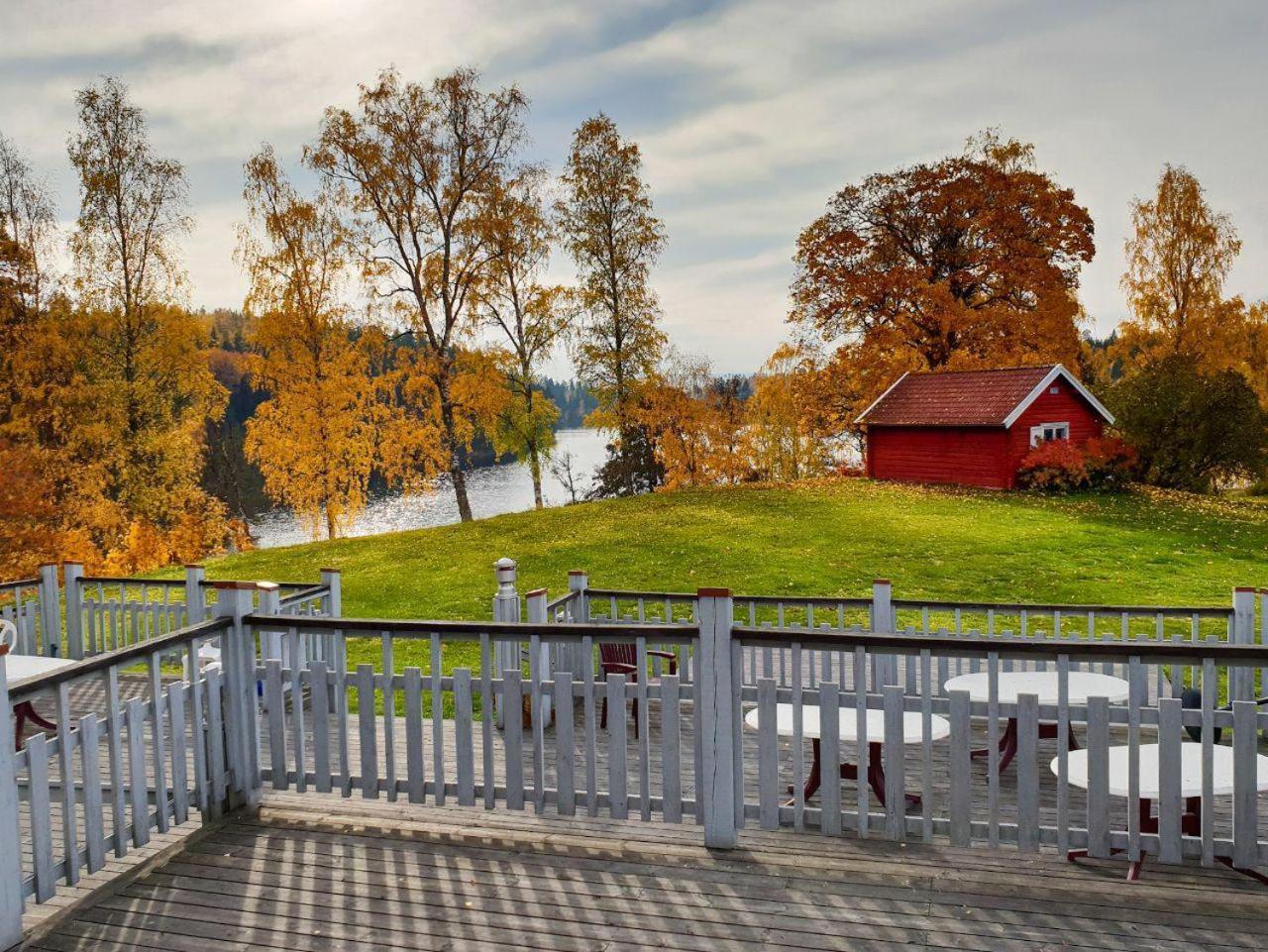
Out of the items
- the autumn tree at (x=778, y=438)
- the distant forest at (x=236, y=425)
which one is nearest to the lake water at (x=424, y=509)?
the distant forest at (x=236, y=425)

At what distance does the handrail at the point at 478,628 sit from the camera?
4.18 m

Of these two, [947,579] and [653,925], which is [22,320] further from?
[653,925]

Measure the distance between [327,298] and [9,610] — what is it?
1673cm

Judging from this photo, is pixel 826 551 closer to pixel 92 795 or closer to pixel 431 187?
pixel 92 795

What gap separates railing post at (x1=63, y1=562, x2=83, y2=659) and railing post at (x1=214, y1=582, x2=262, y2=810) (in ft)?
18.7

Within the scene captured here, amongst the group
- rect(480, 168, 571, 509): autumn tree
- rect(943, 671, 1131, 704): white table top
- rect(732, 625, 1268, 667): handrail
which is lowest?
rect(943, 671, 1131, 704): white table top

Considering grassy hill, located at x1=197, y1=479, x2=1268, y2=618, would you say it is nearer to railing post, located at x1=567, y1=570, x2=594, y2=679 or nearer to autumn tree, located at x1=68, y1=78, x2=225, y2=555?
autumn tree, located at x1=68, y1=78, x2=225, y2=555

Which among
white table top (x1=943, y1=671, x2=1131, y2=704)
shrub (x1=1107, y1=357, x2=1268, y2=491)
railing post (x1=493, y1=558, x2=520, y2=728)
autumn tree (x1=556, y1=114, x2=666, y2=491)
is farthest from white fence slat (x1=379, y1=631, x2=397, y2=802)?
shrub (x1=1107, y1=357, x2=1268, y2=491)

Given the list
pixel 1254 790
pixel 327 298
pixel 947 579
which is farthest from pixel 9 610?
pixel 327 298

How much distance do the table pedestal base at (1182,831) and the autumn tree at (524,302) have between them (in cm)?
2273

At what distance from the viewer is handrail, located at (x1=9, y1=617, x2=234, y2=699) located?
352 cm

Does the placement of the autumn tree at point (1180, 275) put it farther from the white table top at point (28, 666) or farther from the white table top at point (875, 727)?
the white table top at point (28, 666)

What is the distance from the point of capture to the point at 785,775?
535 centimetres

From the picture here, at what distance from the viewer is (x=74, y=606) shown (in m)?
9.12
